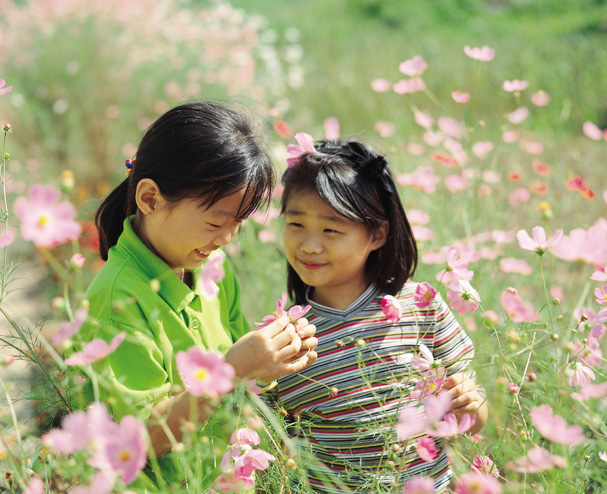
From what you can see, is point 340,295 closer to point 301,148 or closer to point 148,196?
point 301,148

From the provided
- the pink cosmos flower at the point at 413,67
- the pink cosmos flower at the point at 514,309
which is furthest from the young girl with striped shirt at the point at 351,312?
the pink cosmos flower at the point at 413,67

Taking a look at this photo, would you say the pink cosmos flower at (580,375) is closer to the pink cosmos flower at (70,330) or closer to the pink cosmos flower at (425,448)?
the pink cosmos flower at (425,448)

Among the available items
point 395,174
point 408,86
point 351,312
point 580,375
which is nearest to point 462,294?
point 580,375

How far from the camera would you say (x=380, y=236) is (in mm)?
1231

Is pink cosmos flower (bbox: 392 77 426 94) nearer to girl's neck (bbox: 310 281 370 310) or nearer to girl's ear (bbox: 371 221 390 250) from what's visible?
girl's ear (bbox: 371 221 390 250)

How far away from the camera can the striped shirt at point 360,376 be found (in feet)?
3.48

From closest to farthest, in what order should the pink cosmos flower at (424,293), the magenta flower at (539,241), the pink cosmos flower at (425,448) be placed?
the pink cosmos flower at (425,448) < the magenta flower at (539,241) < the pink cosmos flower at (424,293)

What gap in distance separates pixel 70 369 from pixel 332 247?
0.50m

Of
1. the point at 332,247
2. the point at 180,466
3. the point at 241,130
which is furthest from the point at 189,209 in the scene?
the point at 180,466

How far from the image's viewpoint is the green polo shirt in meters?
0.86

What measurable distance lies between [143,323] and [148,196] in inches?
8.7

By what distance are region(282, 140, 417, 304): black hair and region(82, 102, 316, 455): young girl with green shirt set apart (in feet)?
0.38

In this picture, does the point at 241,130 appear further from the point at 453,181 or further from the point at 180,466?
the point at 453,181

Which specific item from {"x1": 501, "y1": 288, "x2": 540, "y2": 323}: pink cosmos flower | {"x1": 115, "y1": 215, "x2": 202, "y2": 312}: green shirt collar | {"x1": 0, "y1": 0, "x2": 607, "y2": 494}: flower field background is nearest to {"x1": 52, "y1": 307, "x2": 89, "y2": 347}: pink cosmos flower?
{"x1": 0, "y1": 0, "x2": 607, "y2": 494}: flower field background
